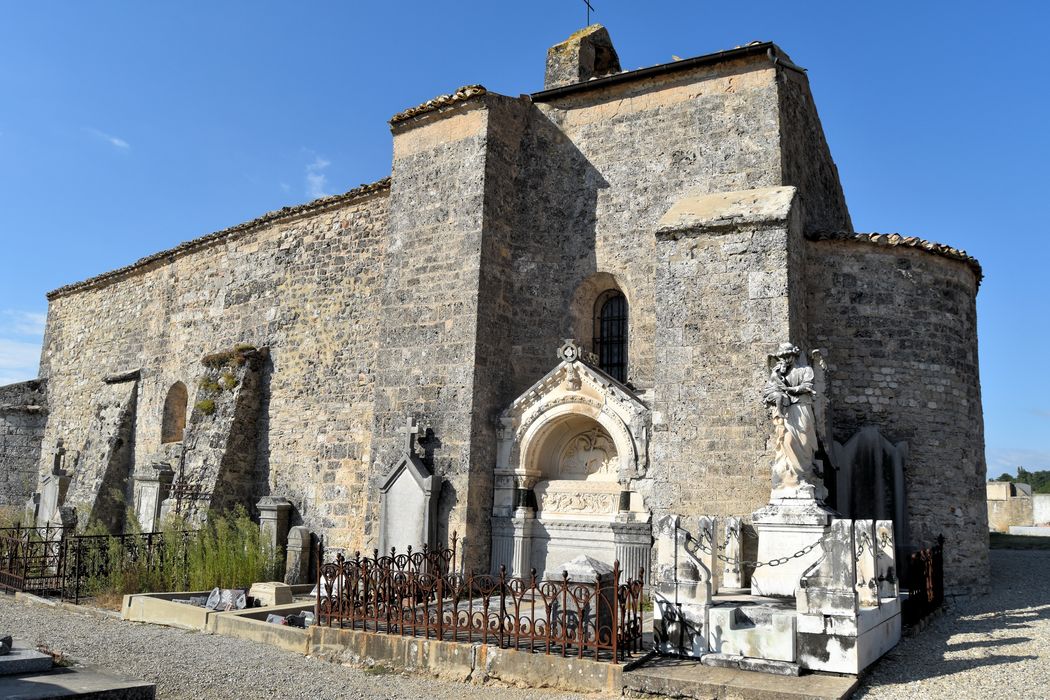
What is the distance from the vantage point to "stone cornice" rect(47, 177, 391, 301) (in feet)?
49.6

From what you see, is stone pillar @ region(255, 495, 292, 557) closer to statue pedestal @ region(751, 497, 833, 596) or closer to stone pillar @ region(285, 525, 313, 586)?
stone pillar @ region(285, 525, 313, 586)

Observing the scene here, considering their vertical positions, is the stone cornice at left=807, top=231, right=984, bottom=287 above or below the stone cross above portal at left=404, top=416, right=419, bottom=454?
above

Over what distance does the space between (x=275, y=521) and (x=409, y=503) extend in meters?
3.91

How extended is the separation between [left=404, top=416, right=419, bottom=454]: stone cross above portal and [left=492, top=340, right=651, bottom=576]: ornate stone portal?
130cm

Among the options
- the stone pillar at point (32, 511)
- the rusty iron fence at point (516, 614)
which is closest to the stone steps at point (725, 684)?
the rusty iron fence at point (516, 614)

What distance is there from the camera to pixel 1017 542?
20516mm

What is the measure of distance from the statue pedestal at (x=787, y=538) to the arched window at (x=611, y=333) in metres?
4.63

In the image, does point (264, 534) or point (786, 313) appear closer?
point (786, 313)

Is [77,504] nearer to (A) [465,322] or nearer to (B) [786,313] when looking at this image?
(A) [465,322]

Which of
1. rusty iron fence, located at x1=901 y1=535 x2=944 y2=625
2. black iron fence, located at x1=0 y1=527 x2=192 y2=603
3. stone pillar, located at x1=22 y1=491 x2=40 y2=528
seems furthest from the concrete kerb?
stone pillar, located at x1=22 y1=491 x2=40 y2=528

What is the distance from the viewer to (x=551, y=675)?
697cm

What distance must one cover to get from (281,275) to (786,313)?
1052 cm

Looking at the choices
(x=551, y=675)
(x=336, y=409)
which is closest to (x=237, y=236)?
(x=336, y=409)

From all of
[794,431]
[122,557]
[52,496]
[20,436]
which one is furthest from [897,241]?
[20,436]
